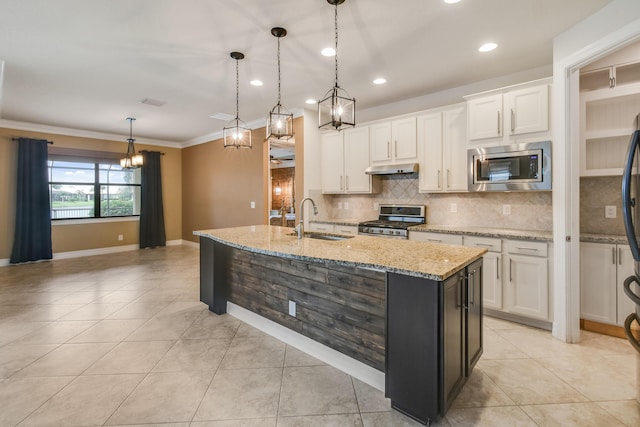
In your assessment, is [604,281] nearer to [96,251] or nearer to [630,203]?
[630,203]

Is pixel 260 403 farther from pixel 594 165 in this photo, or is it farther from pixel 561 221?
pixel 594 165

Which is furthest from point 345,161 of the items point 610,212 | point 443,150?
point 610,212

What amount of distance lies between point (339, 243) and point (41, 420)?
2.12 m

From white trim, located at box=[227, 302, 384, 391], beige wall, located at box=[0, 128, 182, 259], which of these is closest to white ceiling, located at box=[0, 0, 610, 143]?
beige wall, located at box=[0, 128, 182, 259]

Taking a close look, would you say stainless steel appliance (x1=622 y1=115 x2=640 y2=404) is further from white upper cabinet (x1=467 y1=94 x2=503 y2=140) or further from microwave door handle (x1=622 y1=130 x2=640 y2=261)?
white upper cabinet (x1=467 y1=94 x2=503 y2=140)

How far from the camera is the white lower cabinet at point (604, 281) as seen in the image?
102 inches

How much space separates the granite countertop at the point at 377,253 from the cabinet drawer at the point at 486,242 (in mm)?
1050

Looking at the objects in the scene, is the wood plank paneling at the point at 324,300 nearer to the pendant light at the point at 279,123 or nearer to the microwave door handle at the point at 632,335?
the pendant light at the point at 279,123

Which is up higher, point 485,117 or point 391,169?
point 485,117

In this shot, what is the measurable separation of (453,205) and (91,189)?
23.5 feet

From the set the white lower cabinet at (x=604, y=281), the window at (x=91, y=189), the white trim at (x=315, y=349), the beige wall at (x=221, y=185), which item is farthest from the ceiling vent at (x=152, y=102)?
the white lower cabinet at (x=604, y=281)

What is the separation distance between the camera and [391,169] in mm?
4152

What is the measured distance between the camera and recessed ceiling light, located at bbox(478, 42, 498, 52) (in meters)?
2.86

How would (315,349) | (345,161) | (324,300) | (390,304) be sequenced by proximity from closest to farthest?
1. (390,304)
2. (324,300)
3. (315,349)
4. (345,161)
